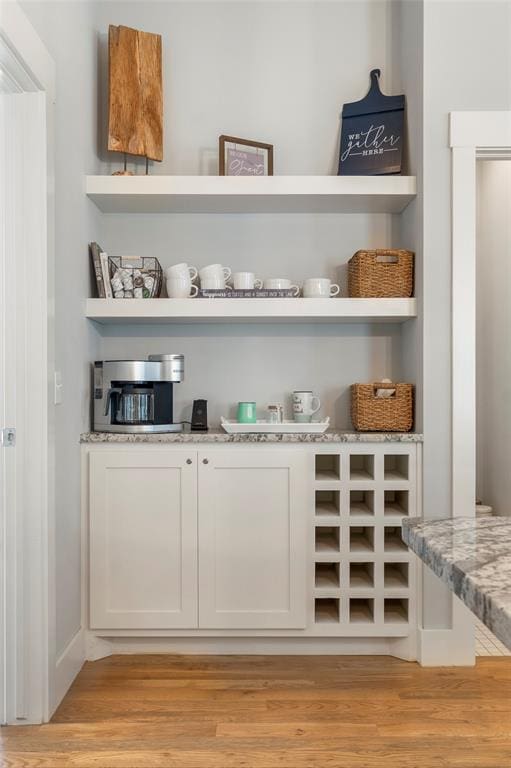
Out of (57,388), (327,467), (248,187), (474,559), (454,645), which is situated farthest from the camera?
(327,467)

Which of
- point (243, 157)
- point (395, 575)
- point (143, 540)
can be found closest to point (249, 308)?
point (243, 157)

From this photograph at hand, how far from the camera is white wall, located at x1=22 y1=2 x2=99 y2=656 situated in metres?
2.16

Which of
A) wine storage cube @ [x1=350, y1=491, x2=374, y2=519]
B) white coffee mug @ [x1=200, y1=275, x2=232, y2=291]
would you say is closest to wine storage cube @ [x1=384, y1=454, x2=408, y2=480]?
wine storage cube @ [x1=350, y1=491, x2=374, y2=519]

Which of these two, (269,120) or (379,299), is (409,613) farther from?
(269,120)

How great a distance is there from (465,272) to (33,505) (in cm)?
179

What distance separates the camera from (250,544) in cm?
247

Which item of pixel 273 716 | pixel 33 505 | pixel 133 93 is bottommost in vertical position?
pixel 273 716

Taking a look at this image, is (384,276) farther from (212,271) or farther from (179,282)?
(179,282)

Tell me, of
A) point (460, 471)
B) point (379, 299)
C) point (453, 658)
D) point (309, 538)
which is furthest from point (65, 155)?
point (453, 658)

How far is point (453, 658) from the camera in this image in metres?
2.43

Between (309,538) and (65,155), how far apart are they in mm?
1700

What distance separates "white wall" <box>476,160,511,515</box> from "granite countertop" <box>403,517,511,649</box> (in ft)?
8.85

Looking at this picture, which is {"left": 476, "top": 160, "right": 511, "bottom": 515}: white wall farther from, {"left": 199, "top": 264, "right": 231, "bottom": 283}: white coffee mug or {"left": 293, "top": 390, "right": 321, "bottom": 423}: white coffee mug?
{"left": 199, "top": 264, "right": 231, "bottom": 283}: white coffee mug

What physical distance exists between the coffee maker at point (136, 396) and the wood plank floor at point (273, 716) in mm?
921
